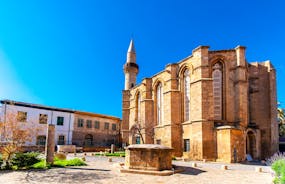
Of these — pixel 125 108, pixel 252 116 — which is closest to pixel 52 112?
pixel 125 108

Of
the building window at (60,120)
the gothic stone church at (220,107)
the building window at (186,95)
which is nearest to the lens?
the gothic stone church at (220,107)

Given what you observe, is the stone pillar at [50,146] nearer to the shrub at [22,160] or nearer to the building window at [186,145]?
the shrub at [22,160]

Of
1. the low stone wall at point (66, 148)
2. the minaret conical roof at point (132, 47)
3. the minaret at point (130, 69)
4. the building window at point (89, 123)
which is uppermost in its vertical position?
the minaret conical roof at point (132, 47)

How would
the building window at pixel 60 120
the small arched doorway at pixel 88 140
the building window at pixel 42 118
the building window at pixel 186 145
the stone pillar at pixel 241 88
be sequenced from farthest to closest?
1. the small arched doorway at pixel 88 140
2. the building window at pixel 60 120
3. the building window at pixel 42 118
4. the building window at pixel 186 145
5. the stone pillar at pixel 241 88

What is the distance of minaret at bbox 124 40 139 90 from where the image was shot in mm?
43156

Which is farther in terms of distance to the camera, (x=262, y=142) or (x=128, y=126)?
(x=128, y=126)

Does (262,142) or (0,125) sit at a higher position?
(0,125)

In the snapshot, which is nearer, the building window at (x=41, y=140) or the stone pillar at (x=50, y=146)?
the stone pillar at (x=50, y=146)

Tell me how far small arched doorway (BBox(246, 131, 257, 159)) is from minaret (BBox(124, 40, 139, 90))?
24403 mm

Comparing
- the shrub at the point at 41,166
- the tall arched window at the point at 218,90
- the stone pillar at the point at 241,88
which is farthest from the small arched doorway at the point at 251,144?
the shrub at the point at 41,166

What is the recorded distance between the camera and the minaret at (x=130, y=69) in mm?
43156

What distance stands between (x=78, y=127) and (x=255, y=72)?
94.1ft

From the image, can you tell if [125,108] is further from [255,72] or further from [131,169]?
[131,169]

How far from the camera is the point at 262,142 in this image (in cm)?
2409
